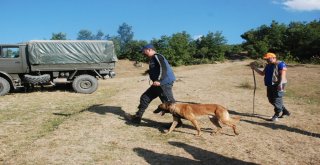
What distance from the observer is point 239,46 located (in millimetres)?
54594

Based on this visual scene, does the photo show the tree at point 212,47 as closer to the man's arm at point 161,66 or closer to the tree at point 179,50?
the tree at point 179,50

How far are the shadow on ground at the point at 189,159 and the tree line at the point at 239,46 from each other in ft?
111

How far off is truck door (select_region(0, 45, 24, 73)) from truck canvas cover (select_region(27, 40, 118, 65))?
1.66 feet

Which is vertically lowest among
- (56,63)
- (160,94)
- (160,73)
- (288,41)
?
(160,94)

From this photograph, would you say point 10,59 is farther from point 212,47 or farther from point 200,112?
point 212,47

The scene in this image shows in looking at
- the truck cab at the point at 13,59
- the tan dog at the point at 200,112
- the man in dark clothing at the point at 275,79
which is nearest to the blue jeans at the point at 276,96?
the man in dark clothing at the point at 275,79

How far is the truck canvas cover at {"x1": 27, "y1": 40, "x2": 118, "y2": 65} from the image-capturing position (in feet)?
→ 49.2

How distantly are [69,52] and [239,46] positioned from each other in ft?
139

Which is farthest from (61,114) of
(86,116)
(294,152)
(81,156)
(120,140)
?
(294,152)

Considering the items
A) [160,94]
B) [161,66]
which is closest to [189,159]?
[160,94]

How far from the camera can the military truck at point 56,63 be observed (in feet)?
48.5

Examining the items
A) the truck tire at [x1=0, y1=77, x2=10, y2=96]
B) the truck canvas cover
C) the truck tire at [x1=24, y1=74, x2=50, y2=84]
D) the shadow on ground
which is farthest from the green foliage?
the shadow on ground

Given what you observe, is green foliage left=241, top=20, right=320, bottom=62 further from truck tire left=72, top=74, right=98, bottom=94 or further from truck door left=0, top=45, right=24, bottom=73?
truck door left=0, top=45, right=24, bottom=73

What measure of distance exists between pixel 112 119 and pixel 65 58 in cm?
735
